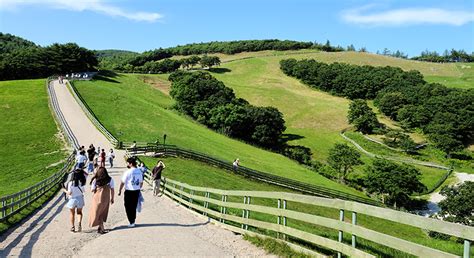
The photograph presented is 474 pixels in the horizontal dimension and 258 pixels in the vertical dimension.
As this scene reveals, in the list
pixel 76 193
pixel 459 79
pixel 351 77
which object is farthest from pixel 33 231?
pixel 459 79

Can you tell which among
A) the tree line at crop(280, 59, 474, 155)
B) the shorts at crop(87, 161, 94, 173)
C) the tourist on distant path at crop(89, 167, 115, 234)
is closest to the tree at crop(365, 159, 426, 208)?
the tree line at crop(280, 59, 474, 155)

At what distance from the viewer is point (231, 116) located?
272 ft

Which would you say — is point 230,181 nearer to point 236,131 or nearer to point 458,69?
point 236,131

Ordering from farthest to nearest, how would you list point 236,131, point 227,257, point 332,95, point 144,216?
point 332,95 → point 236,131 → point 144,216 → point 227,257

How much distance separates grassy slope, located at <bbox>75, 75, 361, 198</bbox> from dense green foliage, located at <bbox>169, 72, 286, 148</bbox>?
1379 cm

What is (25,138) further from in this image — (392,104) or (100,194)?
(392,104)

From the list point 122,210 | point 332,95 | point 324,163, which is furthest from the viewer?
point 332,95

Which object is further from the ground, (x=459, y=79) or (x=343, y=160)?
(x=459, y=79)

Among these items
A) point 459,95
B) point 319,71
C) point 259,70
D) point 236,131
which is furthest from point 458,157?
point 259,70

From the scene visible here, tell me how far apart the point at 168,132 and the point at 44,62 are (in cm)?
5475

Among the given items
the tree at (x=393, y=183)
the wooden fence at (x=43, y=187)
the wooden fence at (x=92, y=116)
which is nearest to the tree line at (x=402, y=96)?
the tree at (x=393, y=183)

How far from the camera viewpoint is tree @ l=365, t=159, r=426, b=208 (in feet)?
196

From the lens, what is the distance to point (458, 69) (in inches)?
6196

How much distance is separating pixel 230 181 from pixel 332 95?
97.9m
